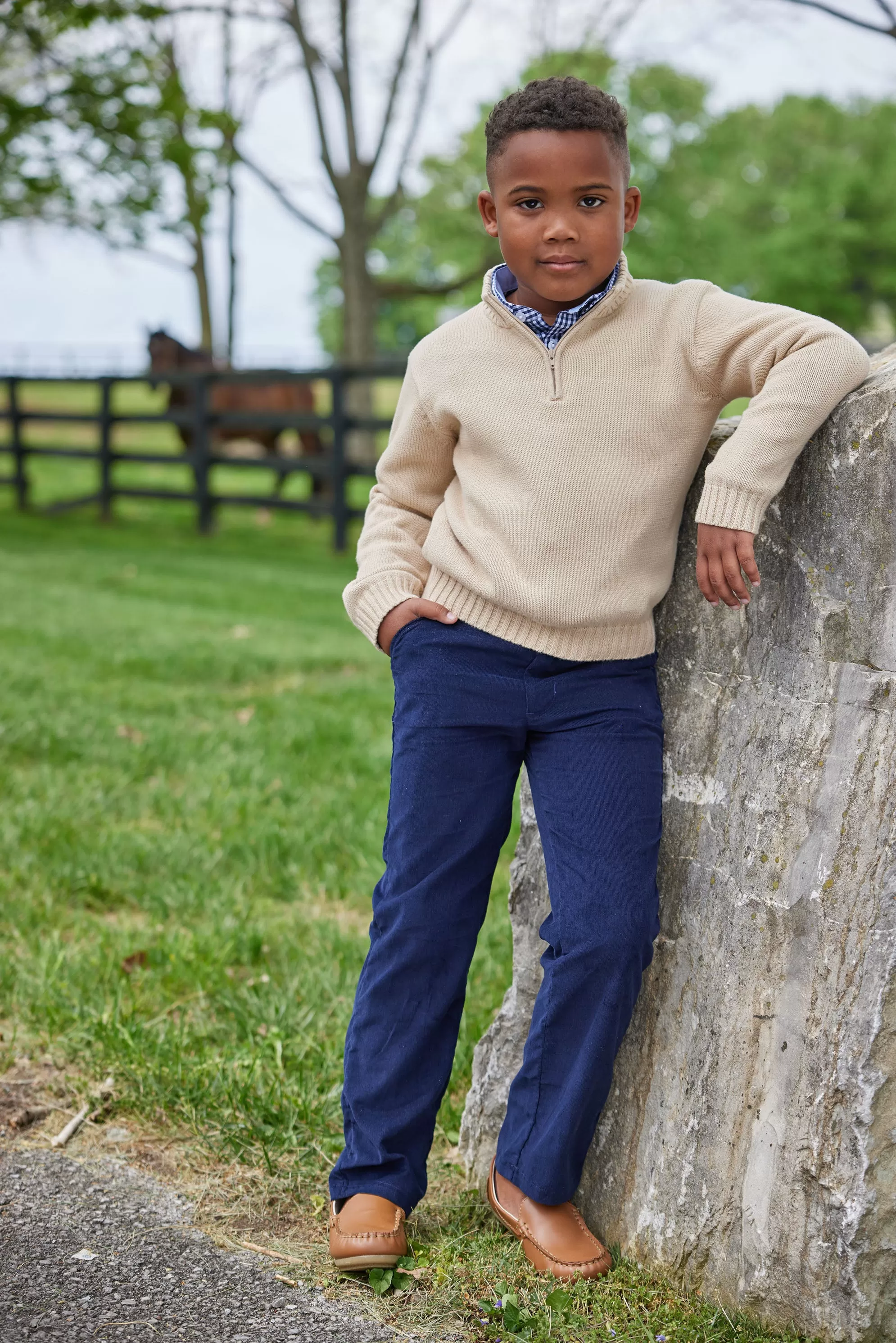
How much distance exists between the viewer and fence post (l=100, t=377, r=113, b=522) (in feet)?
49.9

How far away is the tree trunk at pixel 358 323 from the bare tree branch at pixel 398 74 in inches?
35.5

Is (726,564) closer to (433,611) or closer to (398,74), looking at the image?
(433,611)

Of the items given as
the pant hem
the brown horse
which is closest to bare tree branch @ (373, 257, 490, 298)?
the brown horse

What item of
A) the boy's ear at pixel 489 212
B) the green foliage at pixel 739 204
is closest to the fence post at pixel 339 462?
the boy's ear at pixel 489 212

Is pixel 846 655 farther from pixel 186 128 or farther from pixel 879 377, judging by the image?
pixel 186 128

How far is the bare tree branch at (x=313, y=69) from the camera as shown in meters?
15.8

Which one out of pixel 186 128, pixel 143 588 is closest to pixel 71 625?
pixel 143 588

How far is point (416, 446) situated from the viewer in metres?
2.49

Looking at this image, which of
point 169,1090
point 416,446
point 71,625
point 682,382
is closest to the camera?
point 682,382

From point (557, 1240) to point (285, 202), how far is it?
52.8ft

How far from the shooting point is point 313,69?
16.1 metres

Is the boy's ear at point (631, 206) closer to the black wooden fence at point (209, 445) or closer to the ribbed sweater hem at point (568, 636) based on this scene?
the ribbed sweater hem at point (568, 636)

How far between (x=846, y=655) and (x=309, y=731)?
151 inches

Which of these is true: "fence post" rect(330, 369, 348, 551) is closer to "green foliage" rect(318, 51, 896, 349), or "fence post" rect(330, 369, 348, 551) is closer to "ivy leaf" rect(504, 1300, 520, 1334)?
"ivy leaf" rect(504, 1300, 520, 1334)
